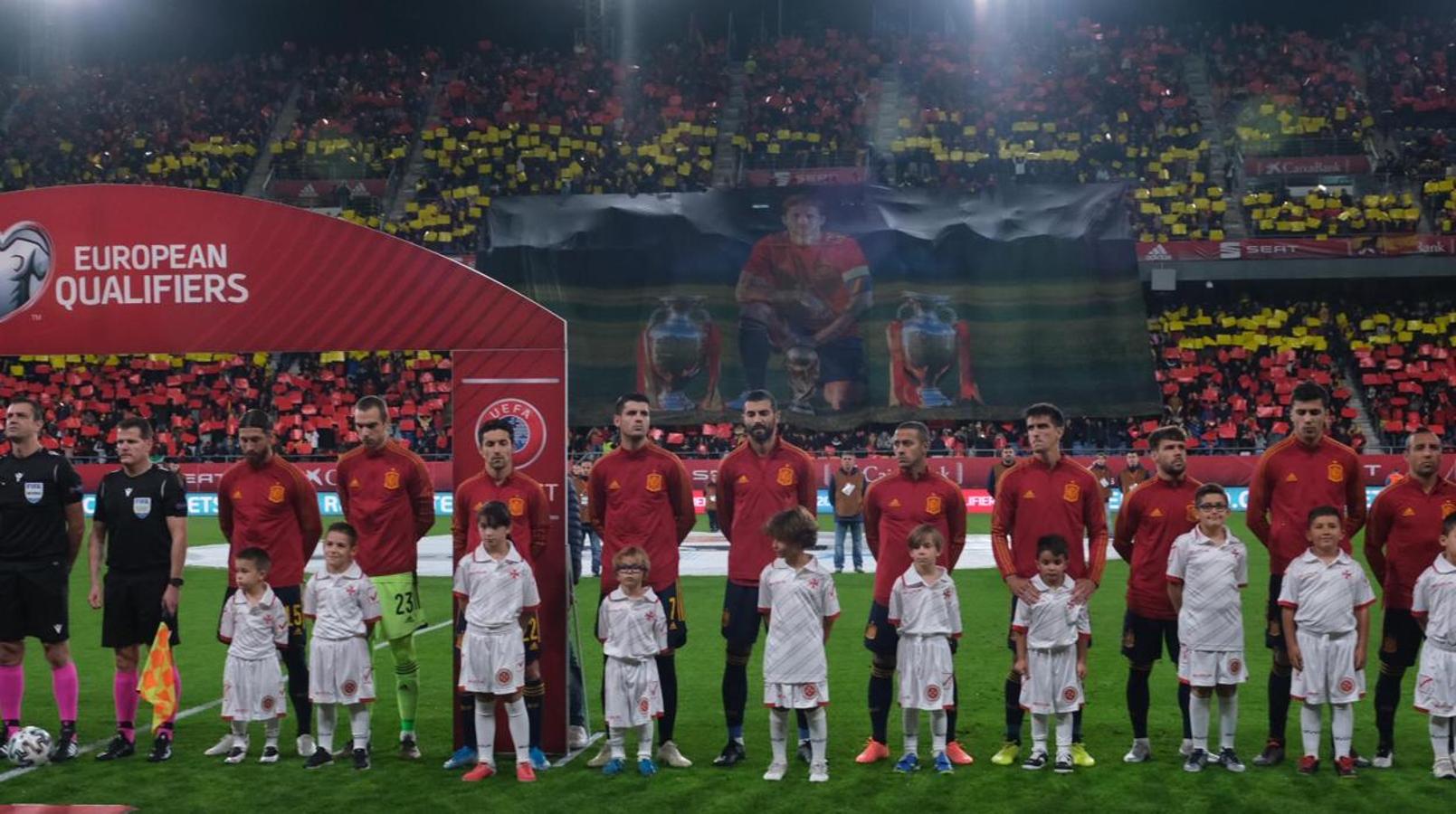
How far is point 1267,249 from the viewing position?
3731cm

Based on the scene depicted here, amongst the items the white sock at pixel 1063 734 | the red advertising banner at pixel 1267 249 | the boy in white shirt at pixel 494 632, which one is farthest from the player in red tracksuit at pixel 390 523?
the red advertising banner at pixel 1267 249

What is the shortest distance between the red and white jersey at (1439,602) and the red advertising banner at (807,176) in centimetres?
3285

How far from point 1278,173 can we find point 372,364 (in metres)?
25.4

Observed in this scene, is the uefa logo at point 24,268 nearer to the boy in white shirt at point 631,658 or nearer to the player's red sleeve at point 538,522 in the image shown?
the player's red sleeve at point 538,522

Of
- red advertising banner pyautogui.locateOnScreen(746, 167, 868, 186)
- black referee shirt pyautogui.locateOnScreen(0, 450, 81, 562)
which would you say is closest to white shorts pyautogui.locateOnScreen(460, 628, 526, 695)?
black referee shirt pyautogui.locateOnScreen(0, 450, 81, 562)

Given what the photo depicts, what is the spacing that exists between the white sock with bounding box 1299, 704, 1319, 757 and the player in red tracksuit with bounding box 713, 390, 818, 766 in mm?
3089

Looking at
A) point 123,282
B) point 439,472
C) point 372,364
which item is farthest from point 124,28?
point 123,282

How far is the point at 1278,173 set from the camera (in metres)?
40.8

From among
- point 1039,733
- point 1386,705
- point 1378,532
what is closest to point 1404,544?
point 1378,532

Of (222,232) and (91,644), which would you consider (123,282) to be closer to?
(222,232)

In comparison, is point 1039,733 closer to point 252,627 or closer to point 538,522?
point 538,522

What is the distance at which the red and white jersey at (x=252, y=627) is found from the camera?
9414mm

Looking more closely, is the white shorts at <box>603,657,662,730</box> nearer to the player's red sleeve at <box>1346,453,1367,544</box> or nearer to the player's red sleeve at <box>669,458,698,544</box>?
the player's red sleeve at <box>669,458,698,544</box>

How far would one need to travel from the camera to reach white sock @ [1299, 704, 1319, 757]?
29.3ft
